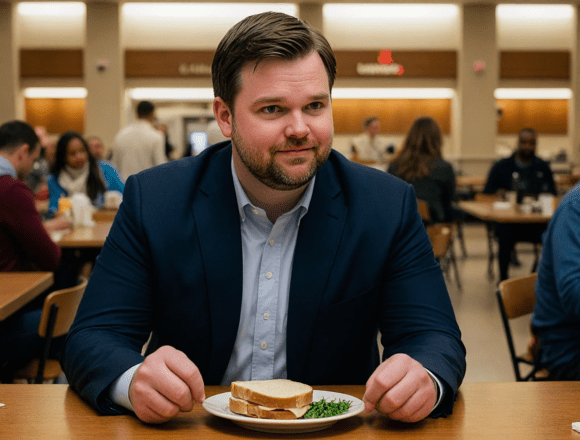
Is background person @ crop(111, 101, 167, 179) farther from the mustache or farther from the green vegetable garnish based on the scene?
the green vegetable garnish

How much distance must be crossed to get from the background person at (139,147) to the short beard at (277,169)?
6.37 meters

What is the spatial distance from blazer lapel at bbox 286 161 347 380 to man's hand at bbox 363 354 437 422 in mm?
316

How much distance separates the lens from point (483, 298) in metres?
6.20

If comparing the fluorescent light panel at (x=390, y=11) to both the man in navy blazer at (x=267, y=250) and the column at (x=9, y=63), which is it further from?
the man in navy blazer at (x=267, y=250)

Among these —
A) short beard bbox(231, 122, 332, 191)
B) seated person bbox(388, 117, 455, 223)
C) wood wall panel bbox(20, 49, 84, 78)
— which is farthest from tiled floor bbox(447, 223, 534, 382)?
wood wall panel bbox(20, 49, 84, 78)

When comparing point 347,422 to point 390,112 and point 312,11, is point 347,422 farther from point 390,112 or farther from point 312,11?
point 390,112

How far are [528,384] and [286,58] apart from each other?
76cm

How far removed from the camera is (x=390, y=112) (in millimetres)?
13250

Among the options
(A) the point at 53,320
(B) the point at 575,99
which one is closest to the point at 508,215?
(A) the point at 53,320

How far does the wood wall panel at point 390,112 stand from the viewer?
13.2 m

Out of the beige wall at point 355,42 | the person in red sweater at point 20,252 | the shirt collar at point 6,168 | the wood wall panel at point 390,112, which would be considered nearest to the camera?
the person in red sweater at point 20,252

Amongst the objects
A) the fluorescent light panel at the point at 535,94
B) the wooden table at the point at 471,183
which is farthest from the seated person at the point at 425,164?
the fluorescent light panel at the point at 535,94

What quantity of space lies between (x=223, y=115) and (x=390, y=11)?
40.1ft

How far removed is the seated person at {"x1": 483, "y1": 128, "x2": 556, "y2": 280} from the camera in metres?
6.33
